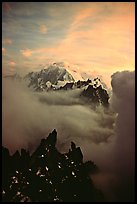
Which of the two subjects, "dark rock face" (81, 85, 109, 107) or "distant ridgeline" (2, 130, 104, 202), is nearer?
"distant ridgeline" (2, 130, 104, 202)

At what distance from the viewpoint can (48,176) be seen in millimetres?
2504

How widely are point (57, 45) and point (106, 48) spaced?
338 millimetres

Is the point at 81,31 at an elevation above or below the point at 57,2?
below

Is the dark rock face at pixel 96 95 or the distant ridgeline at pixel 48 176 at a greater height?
the dark rock face at pixel 96 95

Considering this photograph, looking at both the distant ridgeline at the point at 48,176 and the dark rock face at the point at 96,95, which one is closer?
the distant ridgeline at the point at 48,176

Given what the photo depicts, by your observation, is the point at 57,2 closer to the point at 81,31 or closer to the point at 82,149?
the point at 81,31

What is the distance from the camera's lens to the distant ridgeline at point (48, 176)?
2.47 meters

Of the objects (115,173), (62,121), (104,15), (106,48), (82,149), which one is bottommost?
(115,173)

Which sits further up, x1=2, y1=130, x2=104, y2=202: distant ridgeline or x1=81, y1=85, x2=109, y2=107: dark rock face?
x1=81, y1=85, x2=109, y2=107: dark rock face

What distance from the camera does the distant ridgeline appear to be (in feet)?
8.11

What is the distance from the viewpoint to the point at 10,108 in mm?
2580

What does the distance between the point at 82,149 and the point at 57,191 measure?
32cm

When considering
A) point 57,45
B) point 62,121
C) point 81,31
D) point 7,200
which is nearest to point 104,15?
point 81,31

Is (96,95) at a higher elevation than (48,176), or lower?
higher
